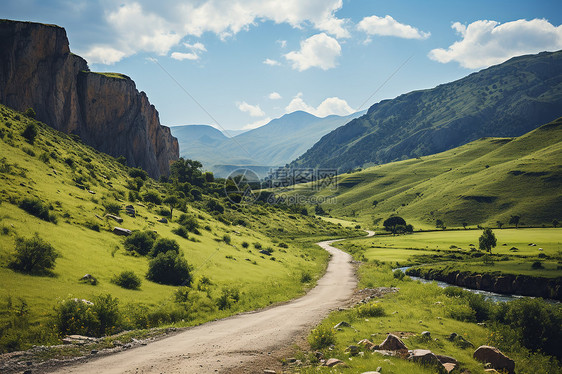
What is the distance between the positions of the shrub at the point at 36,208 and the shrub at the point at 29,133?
96.2ft

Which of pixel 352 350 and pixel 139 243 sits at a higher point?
pixel 139 243

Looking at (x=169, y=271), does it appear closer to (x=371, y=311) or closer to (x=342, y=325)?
(x=342, y=325)

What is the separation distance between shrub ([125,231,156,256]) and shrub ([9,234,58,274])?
12.3 meters

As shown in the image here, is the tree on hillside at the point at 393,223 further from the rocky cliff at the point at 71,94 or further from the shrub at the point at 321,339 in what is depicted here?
the shrub at the point at 321,339

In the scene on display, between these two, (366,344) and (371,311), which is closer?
(366,344)

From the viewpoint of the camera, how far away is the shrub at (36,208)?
2881 cm

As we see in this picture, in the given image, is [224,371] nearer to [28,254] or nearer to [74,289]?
[74,289]

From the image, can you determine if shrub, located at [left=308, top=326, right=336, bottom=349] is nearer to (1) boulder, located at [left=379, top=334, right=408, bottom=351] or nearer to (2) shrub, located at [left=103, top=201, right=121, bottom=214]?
(1) boulder, located at [left=379, top=334, right=408, bottom=351]

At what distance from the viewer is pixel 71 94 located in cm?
9706

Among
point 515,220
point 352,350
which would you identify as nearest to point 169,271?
point 352,350

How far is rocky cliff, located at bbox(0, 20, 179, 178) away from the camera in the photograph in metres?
81.5

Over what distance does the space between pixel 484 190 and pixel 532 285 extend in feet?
450

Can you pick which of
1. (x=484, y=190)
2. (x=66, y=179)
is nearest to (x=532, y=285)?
(x=66, y=179)

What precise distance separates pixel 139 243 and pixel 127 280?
1099cm
